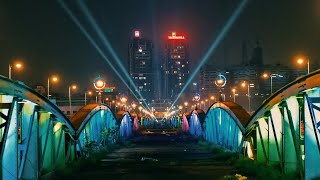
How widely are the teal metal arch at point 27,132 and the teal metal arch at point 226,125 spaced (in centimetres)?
1500

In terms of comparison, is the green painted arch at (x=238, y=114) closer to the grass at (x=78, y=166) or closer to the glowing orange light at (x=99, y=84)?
the grass at (x=78, y=166)

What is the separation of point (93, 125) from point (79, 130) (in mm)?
13419

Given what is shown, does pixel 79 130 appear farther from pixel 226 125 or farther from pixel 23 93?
pixel 226 125

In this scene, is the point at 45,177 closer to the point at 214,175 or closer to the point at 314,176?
the point at 214,175

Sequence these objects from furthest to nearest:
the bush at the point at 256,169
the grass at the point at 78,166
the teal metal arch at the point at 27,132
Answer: the grass at the point at 78,166 → the bush at the point at 256,169 → the teal metal arch at the point at 27,132

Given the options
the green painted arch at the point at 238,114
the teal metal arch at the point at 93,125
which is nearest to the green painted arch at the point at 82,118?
the teal metal arch at the point at 93,125

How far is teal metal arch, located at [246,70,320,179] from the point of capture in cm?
2531

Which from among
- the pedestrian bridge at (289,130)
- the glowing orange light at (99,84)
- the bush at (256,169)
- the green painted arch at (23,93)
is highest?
the glowing orange light at (99,84)

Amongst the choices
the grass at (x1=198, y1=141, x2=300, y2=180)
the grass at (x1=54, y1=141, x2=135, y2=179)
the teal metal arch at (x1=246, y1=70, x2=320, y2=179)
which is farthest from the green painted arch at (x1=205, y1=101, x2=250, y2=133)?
the grass at (x1=54, y1=141, x2=135, y2=179)

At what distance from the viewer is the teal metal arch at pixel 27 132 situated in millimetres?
24047

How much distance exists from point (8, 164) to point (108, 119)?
4575 cm

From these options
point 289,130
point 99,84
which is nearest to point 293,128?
point 289,130

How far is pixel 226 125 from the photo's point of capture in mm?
60594

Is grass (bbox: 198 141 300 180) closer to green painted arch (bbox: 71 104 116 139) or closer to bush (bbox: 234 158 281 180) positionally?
bush (bbox: 234 158 281 180)
